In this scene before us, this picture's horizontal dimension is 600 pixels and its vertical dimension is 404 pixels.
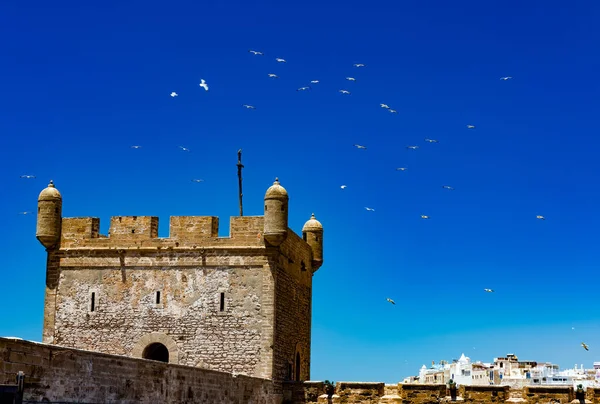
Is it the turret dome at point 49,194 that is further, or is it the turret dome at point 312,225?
the turret dome at point 312,225

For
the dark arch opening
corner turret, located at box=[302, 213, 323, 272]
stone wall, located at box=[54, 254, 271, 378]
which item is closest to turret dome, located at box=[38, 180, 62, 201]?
stone wall, located at box=[54, 254, 271, 378]

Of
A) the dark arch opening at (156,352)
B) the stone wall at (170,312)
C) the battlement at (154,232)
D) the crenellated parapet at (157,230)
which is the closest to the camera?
the stone wall at (170,312)

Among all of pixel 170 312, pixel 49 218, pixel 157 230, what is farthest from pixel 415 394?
pixel 49 218

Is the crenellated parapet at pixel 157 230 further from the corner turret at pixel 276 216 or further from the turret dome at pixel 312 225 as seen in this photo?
the turret dome at pixel 312 225

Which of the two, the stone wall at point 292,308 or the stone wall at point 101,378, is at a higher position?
the stone wall at point 292,308

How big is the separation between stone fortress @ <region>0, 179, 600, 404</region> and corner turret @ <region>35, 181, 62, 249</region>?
30mm

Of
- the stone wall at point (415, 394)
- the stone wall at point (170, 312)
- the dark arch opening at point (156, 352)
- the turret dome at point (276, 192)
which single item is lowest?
the stone wall at point (415, 394)

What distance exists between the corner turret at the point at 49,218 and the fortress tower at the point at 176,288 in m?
0.03

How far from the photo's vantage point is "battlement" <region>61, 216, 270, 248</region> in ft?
96.1

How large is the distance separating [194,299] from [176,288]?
2.06 ft

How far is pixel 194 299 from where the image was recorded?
2922 centimetres

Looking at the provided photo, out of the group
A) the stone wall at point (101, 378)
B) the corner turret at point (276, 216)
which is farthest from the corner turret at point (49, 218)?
the stone wall at point (101, 378)

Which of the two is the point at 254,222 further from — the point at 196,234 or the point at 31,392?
the point at 31,392

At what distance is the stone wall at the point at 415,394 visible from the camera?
28812 mm
